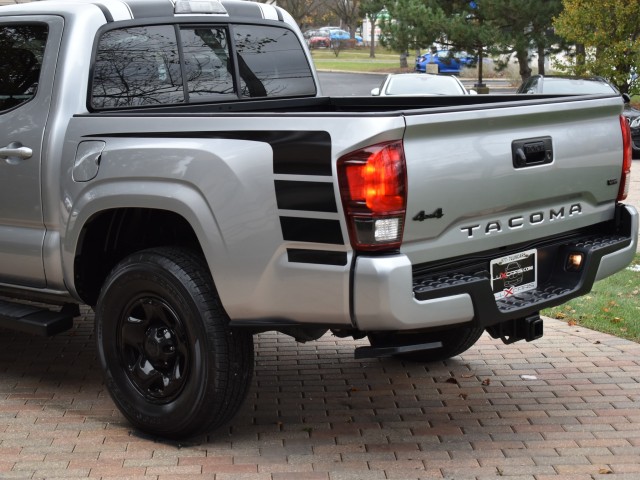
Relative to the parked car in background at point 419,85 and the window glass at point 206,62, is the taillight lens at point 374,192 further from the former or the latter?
the parked car in background at point 419,85

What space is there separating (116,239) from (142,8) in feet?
4.15

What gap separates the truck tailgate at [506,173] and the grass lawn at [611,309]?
2.03 metres

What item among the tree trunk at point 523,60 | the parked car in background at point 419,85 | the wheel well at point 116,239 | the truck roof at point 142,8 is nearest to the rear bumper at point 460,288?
the wheel well at point 116,239

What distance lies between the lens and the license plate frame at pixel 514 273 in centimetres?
482

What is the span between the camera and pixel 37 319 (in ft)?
17.9

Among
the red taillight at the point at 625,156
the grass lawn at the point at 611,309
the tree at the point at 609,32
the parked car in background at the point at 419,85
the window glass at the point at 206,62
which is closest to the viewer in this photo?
the red taillight at the point at 625,156

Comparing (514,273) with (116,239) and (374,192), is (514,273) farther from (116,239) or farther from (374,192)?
(116,239)

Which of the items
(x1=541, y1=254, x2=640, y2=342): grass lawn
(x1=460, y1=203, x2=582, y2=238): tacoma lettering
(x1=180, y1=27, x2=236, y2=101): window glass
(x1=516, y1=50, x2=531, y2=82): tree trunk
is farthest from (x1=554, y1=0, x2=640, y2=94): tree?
(x1=460, y1=203, x2=582, y2=238): tacoma lettering

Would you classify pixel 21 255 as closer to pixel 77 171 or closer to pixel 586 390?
pixel 77 171

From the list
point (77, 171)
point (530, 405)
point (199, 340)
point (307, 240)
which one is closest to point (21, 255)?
point (77, 171)

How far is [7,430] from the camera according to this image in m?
5.27

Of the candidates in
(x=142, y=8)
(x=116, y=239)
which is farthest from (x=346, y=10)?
(x=116, y=239)

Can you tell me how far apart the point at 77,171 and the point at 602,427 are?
2830 mm

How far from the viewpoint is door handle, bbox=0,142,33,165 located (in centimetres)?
542
